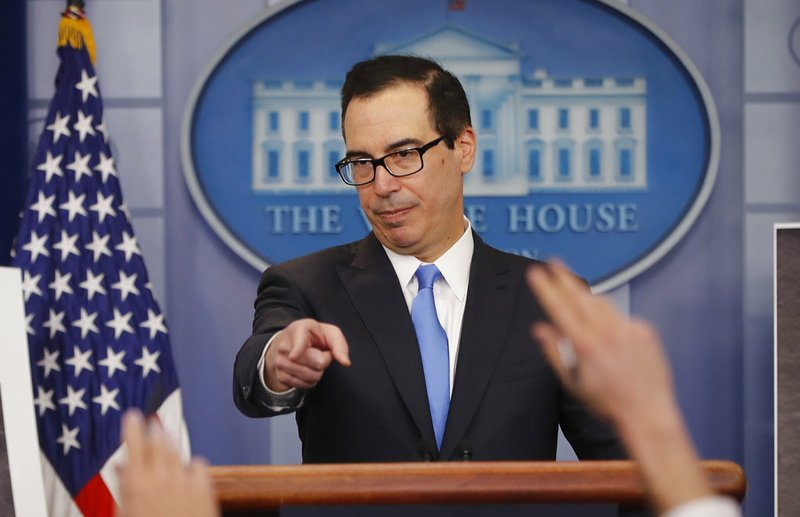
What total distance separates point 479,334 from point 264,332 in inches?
15.5

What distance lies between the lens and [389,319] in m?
1.77

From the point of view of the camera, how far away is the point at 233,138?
10.7 feet

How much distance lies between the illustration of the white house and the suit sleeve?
1.39 meters

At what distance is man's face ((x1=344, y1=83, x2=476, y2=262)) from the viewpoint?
6.07 feet

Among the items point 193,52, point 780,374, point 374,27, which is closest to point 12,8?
point 193,52

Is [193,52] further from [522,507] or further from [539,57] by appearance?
[522,507]

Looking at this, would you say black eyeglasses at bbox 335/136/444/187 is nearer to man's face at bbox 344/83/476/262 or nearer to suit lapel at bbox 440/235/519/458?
man's face at bbox 344/83/476/262

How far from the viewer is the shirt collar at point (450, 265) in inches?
74.2

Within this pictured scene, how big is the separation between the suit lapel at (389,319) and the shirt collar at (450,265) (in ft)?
0.10

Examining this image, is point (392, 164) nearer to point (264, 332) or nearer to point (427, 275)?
point (427, 275)

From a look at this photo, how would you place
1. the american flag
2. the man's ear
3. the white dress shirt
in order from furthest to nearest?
→ 1. the american flag
2. the man's ear
3. the white dress shirt

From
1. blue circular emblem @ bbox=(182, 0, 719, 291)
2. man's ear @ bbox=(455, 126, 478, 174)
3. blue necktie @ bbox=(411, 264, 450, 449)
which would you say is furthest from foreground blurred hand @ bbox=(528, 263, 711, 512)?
blue circular emblem @ bbox=(182, 0, 719, 291)

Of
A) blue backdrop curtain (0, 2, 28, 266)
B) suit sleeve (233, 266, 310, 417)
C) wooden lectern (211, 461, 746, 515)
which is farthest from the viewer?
blue backdrop curtain (0, 2, 28, 266)

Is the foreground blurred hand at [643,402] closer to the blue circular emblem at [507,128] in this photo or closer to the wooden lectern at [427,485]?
the wooden lectern at [427,485]
